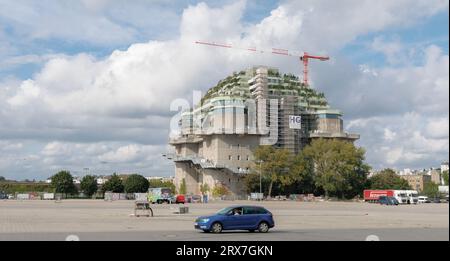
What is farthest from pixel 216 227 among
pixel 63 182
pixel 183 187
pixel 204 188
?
pixel 183 187

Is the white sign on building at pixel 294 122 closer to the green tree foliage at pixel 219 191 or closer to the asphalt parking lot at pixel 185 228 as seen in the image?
the green tree foliage at pixel 219 191

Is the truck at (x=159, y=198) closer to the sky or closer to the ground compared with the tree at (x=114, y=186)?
closer to the ground

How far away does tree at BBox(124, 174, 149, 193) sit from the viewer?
Answer: 6767 inches

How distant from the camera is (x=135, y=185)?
566 ft

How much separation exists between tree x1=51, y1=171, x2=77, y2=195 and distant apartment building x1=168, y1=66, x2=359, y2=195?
99.8 ft

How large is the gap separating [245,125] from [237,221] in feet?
408

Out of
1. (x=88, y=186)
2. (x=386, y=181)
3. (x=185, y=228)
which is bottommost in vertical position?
(x=185, y=228)

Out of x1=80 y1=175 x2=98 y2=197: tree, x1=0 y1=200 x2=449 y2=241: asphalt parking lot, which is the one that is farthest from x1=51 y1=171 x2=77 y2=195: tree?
x1=0 y1=200 x2=449 y2=241: asphalt parking lot

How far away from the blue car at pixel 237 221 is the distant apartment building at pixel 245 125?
381ft

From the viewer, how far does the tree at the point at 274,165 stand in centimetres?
13175

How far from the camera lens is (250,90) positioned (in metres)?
166

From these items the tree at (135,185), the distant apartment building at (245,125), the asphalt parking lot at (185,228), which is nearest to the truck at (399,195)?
the distant apartment building at (245,125)

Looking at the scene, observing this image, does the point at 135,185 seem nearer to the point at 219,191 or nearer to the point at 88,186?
the point at 88,186
